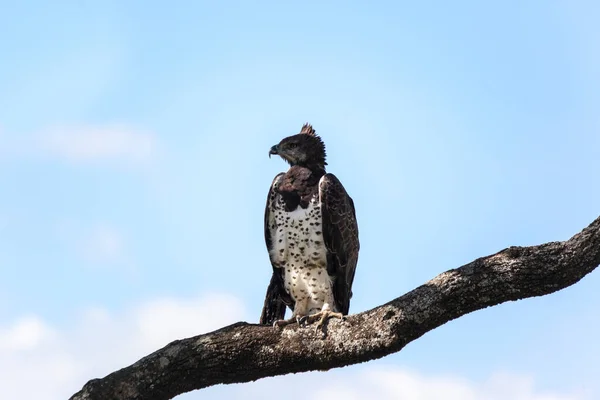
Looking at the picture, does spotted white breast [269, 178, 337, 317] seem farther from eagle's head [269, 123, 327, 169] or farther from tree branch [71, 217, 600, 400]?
tree branch [71, 217, 600, 400]

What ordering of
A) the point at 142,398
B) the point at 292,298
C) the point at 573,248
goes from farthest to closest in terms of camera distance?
the point at 292,298 → the point at 142,398 → the point at 573,248

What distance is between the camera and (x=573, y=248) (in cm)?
584

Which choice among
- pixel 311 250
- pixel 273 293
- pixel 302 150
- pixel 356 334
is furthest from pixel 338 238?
pixel 356 334

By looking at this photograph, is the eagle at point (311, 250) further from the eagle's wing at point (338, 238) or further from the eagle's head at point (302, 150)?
the eagle's head at point (302, 150)

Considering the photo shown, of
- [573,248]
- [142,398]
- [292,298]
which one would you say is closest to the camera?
[573,248]

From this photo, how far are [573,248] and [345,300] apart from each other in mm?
3346

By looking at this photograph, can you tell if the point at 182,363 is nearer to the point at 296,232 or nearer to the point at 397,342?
the point at 397,342

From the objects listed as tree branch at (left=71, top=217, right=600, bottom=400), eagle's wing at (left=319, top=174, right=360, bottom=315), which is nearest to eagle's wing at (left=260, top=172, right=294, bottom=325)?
eagle's wing at (left=319, top=174, right=360, bottom=315)

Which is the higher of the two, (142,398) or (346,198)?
(346,198)

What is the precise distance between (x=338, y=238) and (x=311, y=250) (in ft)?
0.93

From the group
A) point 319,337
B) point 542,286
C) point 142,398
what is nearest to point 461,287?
point 542,286

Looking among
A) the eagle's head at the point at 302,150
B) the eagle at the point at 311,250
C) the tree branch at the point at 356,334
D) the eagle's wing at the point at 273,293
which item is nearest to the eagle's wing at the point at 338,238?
the eagle at the point at 311,250

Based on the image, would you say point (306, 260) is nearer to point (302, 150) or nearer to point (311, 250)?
point (311, 250)

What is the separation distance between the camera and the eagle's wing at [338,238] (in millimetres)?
8797
